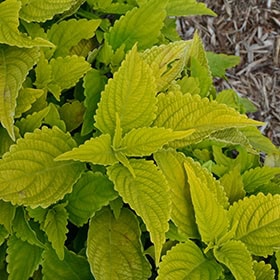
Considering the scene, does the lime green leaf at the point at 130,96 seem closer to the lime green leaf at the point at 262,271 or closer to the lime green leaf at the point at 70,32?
the lime green leaf at the point at 70,32

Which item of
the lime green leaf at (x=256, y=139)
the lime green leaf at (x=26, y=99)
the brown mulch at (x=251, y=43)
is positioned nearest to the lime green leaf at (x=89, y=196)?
the lime green leaf at (x=26, y=99)

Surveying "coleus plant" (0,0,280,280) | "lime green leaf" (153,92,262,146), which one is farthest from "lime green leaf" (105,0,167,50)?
"lime green leaf" (153,92,262,146)

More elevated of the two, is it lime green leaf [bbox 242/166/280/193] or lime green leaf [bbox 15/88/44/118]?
lime green leaf [bbox 15/88/44/118]

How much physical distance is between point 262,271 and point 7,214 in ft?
2.17

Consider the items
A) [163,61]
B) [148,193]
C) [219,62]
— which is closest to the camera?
[148,193]

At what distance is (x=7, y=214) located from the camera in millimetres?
1447

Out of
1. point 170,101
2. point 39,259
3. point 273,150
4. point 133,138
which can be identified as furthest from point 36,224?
point 273,150

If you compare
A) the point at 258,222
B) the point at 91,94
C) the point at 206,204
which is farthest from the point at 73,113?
the point at 258,222

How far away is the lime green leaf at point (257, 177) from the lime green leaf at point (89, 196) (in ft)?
1.66

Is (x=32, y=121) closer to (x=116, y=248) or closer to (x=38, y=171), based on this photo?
(x=38, y=171)

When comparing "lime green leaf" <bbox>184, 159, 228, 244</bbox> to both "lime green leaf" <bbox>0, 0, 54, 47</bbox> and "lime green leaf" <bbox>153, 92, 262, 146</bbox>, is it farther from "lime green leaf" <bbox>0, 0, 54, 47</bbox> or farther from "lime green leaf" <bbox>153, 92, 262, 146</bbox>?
"lime green leaf" <bbox>0, 0, 54, 47</bbox>

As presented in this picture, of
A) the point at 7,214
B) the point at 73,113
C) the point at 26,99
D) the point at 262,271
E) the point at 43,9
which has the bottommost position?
the point at 262,271

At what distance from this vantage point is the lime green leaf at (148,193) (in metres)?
1.33

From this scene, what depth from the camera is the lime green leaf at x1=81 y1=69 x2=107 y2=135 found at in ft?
5.07
